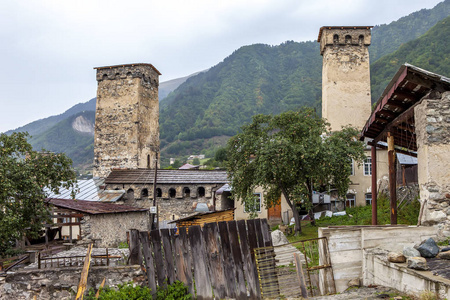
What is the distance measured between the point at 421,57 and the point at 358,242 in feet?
176

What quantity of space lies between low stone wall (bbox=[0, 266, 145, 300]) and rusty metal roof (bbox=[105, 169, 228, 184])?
746 inches

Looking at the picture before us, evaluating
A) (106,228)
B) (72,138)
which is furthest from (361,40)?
(72,138)

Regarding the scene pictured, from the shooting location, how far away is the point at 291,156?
17.1 meters

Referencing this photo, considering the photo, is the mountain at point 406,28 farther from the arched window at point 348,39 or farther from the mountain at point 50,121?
the mountain at point 50,121

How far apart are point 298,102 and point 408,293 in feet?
245

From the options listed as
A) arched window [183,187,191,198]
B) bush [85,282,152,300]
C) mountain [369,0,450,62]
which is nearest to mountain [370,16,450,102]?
mountain [369,0,450,62]

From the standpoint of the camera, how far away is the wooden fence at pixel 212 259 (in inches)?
298

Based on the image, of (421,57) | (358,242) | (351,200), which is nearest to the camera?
(358,242)

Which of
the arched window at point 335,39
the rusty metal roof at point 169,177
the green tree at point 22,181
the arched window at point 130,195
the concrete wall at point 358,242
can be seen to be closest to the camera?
the concrete wall at point 358,242

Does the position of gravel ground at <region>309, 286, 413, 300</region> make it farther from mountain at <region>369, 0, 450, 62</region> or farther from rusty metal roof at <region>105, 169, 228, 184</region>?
mountain at <region>369, 0, 450, 62</region>

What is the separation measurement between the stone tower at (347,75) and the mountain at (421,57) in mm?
21237

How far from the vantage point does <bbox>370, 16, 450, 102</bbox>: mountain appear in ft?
165

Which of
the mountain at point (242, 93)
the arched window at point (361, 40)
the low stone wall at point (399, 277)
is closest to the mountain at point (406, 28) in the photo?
the mountain at point (242, 93)

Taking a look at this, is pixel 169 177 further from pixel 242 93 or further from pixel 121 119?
pixel 242 93
